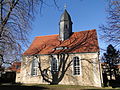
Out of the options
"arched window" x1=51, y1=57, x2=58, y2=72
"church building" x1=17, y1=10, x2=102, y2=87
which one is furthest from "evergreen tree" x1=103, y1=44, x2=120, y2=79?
"arched window" x1=51, y1=57, x2=58, y2=72

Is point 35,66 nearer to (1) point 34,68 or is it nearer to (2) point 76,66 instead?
(1) point 34,68

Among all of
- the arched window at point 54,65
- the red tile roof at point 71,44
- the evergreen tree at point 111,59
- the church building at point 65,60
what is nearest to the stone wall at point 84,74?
the church building at point 65,60

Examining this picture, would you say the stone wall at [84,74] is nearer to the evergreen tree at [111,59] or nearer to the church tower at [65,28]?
the church tower at [65,28]

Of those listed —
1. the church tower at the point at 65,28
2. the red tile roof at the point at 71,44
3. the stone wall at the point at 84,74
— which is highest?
the church tower at the point at 65,28

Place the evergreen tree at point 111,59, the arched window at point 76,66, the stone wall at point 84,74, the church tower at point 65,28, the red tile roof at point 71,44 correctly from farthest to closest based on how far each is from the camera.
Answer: the evergreen tree at point 111,59
the church tower at point 65,28
the red tile roof at point 71,44
the arched window at point 76,66
the stone wall at point 84,74

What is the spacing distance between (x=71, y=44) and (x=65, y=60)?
3.11 meters

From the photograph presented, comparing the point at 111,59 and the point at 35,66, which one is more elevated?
the point at 111,59

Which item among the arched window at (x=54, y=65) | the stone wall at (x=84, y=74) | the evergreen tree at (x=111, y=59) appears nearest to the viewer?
the stone wall at (x=84, y=74)

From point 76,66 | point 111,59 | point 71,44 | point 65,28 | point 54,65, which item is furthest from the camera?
point 111,59

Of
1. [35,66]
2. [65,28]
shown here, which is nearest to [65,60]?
[35,66]

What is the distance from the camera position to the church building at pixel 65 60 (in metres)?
16.2

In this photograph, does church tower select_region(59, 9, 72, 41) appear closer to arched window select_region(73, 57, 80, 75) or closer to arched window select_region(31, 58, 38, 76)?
arched window select_region(73, 57, 80, 75)

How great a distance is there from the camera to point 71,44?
19250 millimetres

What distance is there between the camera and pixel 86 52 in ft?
55.4
